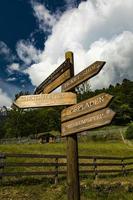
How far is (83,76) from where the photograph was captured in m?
7.25

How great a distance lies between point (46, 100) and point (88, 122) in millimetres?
1496

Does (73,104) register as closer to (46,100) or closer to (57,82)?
(46,100)

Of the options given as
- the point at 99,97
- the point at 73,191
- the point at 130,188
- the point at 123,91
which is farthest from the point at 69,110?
the point at 123,91

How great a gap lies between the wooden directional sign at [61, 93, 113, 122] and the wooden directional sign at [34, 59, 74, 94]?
79 centimetres

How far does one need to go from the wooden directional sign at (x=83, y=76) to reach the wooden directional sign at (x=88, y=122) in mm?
793

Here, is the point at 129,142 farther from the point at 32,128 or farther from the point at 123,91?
the point at 123,91

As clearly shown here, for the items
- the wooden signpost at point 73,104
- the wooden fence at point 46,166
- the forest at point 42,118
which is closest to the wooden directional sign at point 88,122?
the wooden signpost at point 73,104

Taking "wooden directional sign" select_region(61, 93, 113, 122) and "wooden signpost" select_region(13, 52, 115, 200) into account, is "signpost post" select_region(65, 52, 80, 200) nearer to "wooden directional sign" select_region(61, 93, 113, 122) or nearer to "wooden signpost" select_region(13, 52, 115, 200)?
"wooden signpost" select_region(13, 52, 115, 200)

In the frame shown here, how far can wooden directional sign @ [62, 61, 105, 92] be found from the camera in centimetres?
677

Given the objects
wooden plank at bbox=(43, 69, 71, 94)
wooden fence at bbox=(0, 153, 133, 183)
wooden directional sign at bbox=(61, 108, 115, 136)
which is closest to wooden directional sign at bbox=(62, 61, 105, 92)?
wooden plank at bbox=(43, 69, 71, 94)

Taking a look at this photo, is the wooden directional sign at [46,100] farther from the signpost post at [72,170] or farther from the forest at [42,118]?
the forest at [42,118]

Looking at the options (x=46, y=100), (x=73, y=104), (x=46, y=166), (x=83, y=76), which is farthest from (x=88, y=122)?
A: (x=46, y=166)

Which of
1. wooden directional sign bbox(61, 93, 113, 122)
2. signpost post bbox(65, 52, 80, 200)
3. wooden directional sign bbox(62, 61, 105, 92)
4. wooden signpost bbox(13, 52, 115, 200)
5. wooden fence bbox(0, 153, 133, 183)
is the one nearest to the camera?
wooden directional sign bbox(61, 93, 113, 122)

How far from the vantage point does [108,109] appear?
6242 millimetres
